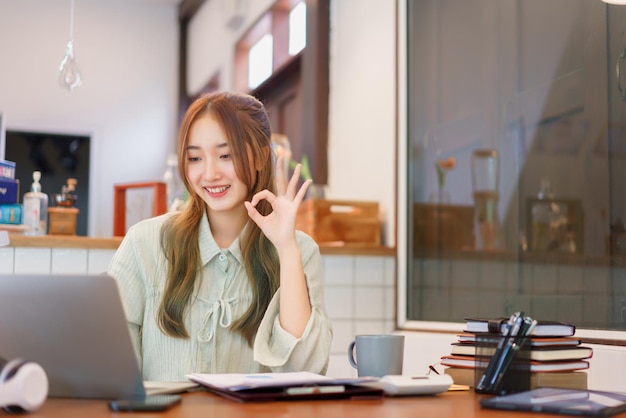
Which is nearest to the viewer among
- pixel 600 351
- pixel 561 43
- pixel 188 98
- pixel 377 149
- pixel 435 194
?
pixel 600 351

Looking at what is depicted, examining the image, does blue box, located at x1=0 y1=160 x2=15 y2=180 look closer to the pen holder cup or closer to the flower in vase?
the flower in vase

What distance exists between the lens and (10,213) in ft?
9.27

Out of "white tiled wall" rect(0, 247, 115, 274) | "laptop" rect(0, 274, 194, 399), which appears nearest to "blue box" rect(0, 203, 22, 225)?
"white tiled wall" rect(0, 247, 115, 274)

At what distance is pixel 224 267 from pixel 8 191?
1314mm

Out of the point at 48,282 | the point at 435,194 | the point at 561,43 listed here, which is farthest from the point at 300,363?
the point at 435,194

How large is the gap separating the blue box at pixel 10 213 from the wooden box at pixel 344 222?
1096 millimetres

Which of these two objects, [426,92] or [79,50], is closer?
[426,92]

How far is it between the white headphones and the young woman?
662mm

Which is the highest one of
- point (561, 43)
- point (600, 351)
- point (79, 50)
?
point (79, 50)

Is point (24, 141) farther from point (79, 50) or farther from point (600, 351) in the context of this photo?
point (600, 351)

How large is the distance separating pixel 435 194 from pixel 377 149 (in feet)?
1.38

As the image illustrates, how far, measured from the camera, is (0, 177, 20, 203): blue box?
279cm

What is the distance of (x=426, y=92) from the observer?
3.17 metres

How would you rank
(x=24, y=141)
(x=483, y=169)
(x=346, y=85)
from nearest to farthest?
(x=483, y=169)
(x=346, y=85)
(x=24, y=141)
